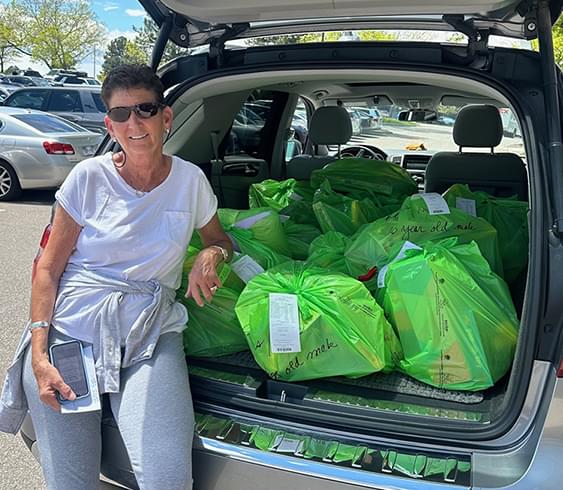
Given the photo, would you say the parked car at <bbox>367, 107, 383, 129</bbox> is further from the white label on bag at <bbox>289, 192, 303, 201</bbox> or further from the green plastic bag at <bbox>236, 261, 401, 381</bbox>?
the green plastic bag at <bbox>236, 261, 401, 381</bbox>

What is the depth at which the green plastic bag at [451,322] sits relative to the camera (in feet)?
5.93

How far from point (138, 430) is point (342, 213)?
1.57m

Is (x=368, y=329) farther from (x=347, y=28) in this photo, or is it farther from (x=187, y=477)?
(x=347, y=28)

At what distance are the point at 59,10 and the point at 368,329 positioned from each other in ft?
153

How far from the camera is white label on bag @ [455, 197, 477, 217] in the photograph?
8.81 ft

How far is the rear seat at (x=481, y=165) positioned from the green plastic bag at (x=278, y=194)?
0.82 meters

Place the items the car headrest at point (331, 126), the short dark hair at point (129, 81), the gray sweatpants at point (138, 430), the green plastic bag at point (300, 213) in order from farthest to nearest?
1. the car headrest at point (331, 126)
2. the green plastic bag at point (300, 213)
3. the short dark hair at point (129, 81)
4. the gray sweatpants at point (138, 430)

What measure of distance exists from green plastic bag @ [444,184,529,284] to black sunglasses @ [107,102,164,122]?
1466mm

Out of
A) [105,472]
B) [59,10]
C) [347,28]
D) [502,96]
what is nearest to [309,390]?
[105,472]

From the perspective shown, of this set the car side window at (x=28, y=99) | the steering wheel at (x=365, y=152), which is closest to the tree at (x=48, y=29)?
the car side window at (x=28, y=99)

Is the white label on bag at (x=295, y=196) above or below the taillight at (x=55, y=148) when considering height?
above

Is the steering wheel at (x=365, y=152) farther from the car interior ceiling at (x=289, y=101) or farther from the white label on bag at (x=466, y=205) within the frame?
the white label on bag at (x=466, y=205)

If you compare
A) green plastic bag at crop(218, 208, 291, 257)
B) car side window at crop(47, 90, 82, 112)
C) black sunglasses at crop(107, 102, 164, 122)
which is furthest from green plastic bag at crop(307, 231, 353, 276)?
car side window at crop(47, 90, 82, 112)

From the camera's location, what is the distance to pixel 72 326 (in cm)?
188
